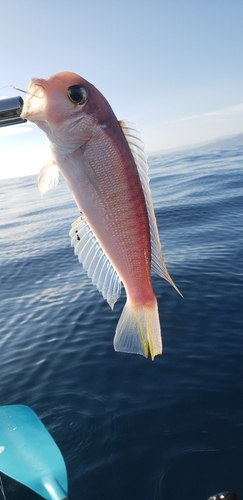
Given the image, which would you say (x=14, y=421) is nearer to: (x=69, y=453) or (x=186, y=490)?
(x=69, y=453)

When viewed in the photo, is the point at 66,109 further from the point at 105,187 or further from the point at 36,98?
the point at 105,187

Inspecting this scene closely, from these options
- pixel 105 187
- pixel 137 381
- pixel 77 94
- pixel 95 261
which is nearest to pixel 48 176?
pixel 105 187

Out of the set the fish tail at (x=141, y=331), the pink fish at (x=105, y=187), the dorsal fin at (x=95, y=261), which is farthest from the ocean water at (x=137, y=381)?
the dorsal fin at (x=95, y=261)

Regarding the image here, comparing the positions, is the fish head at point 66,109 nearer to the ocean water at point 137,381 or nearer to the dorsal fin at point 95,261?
the dorsal fin at point 95,261

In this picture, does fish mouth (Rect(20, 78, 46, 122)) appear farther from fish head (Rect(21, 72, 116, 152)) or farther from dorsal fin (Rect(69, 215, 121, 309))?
dorsal fin (Rect(69, 215, 121, 309))

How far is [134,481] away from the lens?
16.4ft

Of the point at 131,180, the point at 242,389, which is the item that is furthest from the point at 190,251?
the point at 131,180

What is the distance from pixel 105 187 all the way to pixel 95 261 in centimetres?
64

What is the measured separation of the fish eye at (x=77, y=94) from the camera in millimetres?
1983

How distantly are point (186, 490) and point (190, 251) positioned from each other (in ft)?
35.7

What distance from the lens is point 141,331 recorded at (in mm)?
2504

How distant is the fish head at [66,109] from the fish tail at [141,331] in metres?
1.34

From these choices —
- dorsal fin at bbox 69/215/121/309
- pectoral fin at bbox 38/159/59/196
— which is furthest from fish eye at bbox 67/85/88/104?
dorsal fin at bbox 69/215/121/309

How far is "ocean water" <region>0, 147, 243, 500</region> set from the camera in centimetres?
512
